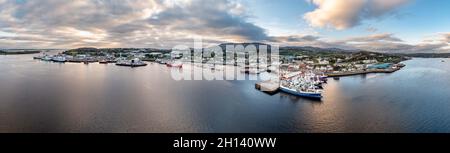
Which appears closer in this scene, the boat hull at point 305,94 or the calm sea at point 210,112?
the calm sea at point 210,112

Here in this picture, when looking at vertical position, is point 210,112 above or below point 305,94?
below

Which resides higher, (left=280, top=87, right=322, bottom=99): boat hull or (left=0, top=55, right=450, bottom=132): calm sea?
(left=280, top=87, right=322, bottom=99): boat hull

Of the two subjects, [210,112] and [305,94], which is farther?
[305,94]

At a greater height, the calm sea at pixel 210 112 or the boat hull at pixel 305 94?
the boat hull at pixel 305 94

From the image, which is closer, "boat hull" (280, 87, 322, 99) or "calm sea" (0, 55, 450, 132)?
"calm sea" (0, 55, 450, 132)
